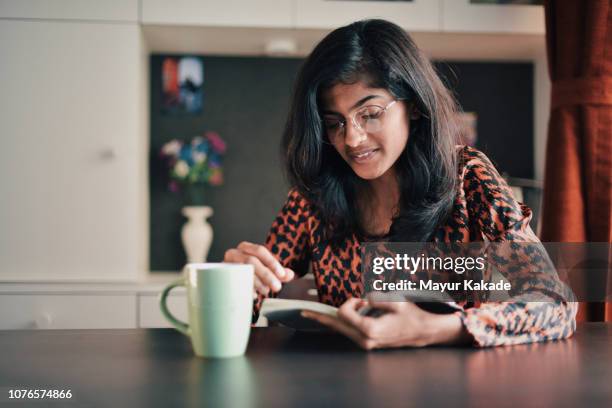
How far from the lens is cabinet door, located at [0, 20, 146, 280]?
2.41 meters

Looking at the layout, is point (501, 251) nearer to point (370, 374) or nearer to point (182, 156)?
point (370, 374)

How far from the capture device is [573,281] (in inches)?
87.7

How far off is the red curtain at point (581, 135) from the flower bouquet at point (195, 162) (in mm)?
1385

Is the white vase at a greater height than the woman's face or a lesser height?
lesser

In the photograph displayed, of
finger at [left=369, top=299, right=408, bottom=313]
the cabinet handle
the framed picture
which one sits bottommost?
the cabinet handle

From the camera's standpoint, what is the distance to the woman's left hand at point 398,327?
0.88m

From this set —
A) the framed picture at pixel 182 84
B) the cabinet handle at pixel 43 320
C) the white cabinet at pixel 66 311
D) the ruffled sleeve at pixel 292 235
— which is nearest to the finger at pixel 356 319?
the ruffled sleeve at pixel 292 235

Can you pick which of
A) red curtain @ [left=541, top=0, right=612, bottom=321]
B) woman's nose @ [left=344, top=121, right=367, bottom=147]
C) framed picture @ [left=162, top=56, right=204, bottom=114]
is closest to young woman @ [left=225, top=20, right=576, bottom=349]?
woman's nose @ [left=344, top=121, right=367, bottom=147]

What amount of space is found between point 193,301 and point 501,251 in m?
0.64

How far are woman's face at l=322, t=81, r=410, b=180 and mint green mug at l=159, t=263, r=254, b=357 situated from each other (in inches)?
23.2

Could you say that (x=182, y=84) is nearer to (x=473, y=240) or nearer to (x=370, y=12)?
(x=370, y=12)

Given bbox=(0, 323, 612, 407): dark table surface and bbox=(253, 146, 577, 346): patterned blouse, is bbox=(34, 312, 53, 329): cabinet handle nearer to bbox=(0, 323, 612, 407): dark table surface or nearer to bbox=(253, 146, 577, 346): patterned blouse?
bbox=(253, 146, 577, 346): patterned blouse

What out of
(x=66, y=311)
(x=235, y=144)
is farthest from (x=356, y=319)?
(x=235, y=144)

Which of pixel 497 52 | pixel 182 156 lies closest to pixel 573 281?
pixel 497 52
